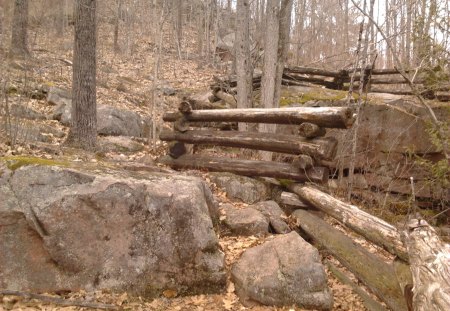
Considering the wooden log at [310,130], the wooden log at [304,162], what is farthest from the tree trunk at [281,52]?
the wooden log at [304,162]

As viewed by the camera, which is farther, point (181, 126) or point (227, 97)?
point (227, 97)

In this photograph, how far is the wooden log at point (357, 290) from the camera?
12.6 feet

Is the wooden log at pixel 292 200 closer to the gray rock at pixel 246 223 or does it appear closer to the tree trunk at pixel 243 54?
the gray rock at pixel 246 223

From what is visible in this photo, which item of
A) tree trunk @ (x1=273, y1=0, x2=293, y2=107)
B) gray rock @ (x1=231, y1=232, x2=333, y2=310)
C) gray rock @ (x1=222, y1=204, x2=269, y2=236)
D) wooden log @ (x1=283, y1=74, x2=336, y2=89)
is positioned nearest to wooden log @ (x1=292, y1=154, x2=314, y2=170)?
gray rock @ (x1=222, y1=204, x2=269, y2=236)

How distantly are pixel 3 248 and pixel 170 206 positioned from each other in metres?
1.65

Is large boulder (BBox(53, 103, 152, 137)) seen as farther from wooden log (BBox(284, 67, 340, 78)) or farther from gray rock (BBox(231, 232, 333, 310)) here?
gray rock (BBox(231, 232, 333, 310))

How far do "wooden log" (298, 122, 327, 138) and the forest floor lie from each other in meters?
1.57

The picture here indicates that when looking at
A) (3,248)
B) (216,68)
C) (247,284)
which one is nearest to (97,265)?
(3,248)

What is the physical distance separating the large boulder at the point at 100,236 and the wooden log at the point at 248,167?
233 centimetres

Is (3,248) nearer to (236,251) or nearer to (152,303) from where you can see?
(152,303)

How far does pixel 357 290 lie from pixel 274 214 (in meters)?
1.73

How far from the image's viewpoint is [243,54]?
9.05m

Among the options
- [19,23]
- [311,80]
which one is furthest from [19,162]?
[19,23]

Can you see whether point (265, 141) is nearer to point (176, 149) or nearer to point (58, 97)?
point (176, 149)
